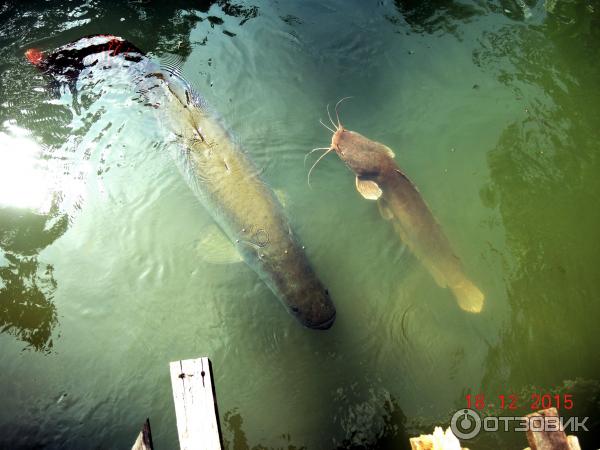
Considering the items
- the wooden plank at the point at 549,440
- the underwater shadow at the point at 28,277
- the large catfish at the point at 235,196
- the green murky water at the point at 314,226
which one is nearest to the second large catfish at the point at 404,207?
the green murky water at the point at 314,226

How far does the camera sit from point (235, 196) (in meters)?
3.24

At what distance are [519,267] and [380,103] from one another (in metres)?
2.04

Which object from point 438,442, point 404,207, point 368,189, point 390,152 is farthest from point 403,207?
point 438,442

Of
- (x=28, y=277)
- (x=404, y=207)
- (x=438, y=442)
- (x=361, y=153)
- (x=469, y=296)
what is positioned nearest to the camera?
(x=438, y=442)

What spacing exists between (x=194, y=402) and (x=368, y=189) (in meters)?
2.33

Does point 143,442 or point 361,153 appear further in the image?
point 361,153

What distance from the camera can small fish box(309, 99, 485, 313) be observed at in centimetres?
320

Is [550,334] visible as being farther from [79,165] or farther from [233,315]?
[79,165]

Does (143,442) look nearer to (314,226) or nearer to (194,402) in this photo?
(194,402)

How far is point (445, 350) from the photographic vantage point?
3041mm

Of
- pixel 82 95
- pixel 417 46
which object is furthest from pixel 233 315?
pixel 417 46

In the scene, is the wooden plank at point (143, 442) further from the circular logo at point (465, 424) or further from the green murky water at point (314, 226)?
the circular logo at point (465, 424)
